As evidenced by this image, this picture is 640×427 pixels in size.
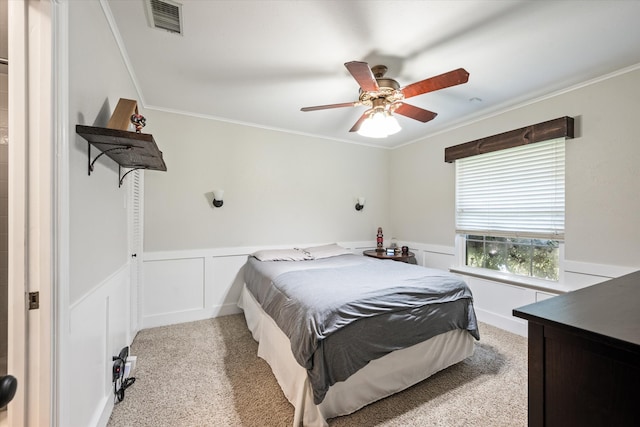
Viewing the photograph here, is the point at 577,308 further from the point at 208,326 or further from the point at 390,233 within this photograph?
the point at 390,233

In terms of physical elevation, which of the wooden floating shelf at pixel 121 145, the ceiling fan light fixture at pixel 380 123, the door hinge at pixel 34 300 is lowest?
the door hinge at pixel 34 300

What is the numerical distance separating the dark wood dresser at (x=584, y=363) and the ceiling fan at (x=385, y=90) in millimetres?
1446

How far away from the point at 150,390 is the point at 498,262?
3.76 metres

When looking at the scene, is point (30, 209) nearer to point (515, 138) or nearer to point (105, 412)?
point (105, 412)

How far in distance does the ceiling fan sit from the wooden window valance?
1233 millimetres

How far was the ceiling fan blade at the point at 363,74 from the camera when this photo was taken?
5.34 ft

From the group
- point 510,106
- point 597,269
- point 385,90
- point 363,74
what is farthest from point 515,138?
point 363,74

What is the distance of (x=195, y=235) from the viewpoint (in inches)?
127

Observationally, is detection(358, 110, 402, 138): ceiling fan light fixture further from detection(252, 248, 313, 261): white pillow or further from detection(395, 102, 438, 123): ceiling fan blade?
detection(252, 248, 313, 261): white pillow

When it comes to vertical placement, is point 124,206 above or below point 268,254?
above

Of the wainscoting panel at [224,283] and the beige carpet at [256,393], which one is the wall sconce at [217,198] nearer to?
the wainscoting panel at [224,283]

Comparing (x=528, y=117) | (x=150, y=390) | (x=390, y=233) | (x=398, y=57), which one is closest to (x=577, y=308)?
(x=398, y=57)

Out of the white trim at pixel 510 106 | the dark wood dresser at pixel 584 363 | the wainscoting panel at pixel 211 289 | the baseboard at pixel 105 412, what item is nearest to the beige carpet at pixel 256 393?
Result: the baseboard at pixel 105 412

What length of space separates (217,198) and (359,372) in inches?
99.0
